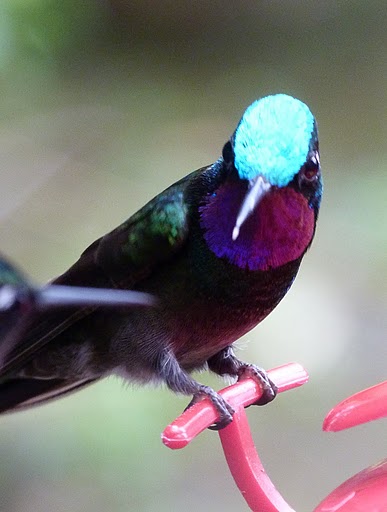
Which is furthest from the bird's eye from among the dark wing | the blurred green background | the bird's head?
the blurred green background

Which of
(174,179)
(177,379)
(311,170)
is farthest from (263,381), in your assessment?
(174,179)

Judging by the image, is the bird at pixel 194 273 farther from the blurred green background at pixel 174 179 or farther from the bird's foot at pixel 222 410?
the blurred green background at pixel 174 179

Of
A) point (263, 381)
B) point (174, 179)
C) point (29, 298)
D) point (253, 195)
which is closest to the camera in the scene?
point (29, 298)

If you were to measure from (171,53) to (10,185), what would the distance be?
719 mm

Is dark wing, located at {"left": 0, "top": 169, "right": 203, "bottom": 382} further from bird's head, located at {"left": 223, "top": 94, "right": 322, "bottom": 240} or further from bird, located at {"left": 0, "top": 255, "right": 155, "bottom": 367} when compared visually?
bird's head, located at {"left": 223, "top": 94, "right": 322, "bottom": 240}

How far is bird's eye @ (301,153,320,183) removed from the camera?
0.70 metres

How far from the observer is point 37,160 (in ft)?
5.03

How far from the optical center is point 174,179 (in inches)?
65.8

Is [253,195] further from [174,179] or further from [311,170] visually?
[174,179]

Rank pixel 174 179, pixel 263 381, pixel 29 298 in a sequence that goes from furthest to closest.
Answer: pixel 174 179 < pixel 263 381 < pixel 29 298

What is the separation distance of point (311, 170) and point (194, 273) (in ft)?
0.63

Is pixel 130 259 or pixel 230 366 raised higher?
pixel 130 259

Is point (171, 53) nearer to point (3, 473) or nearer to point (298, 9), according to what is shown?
point (298, 9)

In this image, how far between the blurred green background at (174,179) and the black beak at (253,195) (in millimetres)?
606
